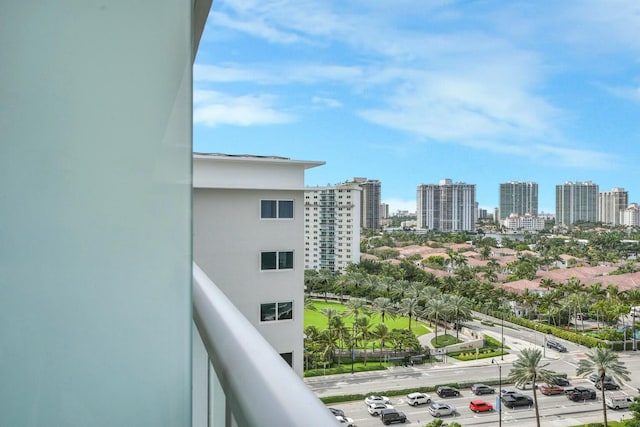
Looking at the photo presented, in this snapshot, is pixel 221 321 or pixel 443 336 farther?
pixel 443 336

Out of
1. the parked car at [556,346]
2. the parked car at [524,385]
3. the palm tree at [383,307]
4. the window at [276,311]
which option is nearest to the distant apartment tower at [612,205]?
the parked car at [556,346]

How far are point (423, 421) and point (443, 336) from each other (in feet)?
16.6

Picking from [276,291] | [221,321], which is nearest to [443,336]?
[276,291]

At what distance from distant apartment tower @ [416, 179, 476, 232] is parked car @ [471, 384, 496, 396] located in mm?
18649

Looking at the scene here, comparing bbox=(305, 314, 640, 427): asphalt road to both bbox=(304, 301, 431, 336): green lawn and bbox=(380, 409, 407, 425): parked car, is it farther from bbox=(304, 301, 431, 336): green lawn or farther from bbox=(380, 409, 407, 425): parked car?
bbox=(304, 301, 431, 336): green lawn

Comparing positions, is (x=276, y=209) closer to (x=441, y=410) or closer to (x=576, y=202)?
(x=441, y=410)

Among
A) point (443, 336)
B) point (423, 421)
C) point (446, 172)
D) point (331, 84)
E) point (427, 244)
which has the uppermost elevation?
point (331, 84)

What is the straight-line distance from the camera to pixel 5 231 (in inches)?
12.0

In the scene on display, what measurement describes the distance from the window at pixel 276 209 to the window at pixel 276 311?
766mm

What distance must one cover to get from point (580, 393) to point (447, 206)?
20030 mm

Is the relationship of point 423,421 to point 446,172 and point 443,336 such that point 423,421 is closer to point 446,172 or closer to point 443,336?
point 443,336

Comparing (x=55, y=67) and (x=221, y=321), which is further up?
(x=55, y=67)

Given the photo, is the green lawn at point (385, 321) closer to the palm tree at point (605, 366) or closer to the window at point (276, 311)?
A: the palm tree at point (605, 366)

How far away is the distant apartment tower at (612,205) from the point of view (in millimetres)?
24969
